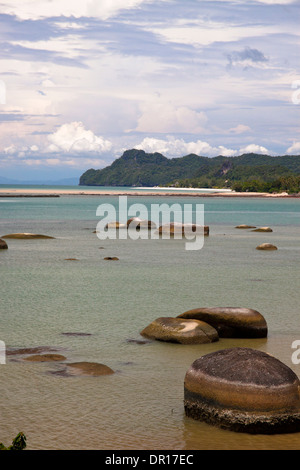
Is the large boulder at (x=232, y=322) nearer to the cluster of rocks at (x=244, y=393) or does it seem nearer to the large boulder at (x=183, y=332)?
the large boulder at (x=183, y=332)

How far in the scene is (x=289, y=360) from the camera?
45.9 ft

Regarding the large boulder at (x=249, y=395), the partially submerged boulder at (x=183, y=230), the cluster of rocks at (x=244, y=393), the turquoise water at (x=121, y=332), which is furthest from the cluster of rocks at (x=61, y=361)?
the partially submerged boulder at (x=183, y=230)

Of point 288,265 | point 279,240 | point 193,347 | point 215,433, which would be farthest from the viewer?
point 279,240

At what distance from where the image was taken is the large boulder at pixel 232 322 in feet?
51.8

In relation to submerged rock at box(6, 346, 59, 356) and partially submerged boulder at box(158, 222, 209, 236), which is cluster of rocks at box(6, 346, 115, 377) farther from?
partially submerged boulder at box(158, 222, 209, 236)

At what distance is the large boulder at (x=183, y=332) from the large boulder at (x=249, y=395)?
16.2 ft

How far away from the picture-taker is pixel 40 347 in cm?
1484

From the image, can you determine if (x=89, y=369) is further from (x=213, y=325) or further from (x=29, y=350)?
(x=213, y=325)

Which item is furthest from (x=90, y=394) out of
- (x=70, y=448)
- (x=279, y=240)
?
(x=279, y=240)

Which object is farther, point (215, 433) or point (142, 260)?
point (142, 260)

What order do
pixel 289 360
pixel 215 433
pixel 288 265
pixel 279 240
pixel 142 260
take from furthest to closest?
pixel 279 240
pixel 142 260
pixel 288 265
pixel 289 360
pixel 215 433

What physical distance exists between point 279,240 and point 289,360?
34.5m

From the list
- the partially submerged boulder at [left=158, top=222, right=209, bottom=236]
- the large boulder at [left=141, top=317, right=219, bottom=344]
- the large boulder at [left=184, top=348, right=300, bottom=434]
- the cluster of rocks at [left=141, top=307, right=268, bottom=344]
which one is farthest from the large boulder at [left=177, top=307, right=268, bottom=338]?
the partially submerged boulder at [left=158, top=222, right=209, bottom=236]

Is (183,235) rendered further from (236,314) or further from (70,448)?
(70,448)
